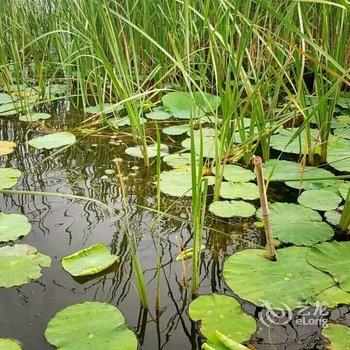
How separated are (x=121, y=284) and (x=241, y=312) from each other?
27cm

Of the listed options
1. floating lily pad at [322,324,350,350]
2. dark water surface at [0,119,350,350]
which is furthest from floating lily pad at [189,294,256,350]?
floating lily pad at [322,324,350,350]

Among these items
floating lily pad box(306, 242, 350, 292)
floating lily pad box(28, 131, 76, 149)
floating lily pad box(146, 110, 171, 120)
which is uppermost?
floating lily pad box(146, 110, 171, 120)

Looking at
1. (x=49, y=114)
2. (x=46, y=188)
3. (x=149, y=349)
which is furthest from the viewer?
(x=49, y=114)

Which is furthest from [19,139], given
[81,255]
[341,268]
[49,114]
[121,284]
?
[341,268]

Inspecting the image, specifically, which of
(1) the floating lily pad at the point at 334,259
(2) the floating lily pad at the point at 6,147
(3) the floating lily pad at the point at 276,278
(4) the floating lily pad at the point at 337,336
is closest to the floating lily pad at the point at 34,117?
(2) the floating lily pad at the point at 6,147

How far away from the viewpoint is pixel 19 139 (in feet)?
5.86

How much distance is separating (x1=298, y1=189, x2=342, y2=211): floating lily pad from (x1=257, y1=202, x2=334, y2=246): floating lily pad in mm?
26

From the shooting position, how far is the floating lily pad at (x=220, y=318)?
2.42ft

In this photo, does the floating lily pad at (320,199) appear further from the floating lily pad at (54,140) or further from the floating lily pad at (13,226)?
the floating lily pad at (54,140)

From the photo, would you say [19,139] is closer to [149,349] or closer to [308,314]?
[149,349]

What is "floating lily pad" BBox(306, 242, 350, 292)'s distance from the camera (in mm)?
866

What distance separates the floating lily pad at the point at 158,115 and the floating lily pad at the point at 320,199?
3.02ft

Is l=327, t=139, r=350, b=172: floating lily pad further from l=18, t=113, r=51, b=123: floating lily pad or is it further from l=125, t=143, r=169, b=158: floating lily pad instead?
l=18, t=113, r=51, b=123: floating lily pad

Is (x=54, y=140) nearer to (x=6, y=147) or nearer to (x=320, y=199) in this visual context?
(x=6, y=147)
